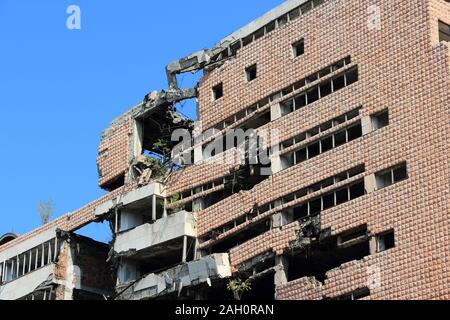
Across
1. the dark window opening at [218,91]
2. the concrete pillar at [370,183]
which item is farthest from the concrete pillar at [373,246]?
the dark window opening at [218,91]

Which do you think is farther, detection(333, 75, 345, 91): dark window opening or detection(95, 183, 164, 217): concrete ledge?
detection(95, 183, 164, 217): concrete ledge

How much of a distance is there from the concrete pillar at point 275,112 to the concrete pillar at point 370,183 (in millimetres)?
7555

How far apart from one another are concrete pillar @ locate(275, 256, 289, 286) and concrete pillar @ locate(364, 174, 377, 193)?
18.6 feet

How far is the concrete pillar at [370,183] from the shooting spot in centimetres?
4718

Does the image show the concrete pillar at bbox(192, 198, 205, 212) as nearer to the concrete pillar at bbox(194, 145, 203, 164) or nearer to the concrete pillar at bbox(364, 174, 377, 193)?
the concrete pillar at bbox(194, 145, 203, 164)

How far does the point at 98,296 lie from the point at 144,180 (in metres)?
7.95

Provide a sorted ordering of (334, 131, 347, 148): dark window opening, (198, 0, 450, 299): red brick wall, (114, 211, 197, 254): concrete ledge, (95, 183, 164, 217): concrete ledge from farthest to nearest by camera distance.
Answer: (95, 183, 164, 217): concrete ledge → (114, 211, 197, 254): concrete ledge → (334, 131, 347, 148): dark window opening → (198, 0, 450, 299): red brick wall

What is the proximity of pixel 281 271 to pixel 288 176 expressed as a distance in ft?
15.1

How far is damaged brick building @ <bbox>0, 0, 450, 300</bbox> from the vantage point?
151 ft

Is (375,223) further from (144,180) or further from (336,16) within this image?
(144,180)

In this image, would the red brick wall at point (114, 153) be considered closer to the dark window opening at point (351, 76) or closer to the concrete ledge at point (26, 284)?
the concrete ledge at point (26, 284)

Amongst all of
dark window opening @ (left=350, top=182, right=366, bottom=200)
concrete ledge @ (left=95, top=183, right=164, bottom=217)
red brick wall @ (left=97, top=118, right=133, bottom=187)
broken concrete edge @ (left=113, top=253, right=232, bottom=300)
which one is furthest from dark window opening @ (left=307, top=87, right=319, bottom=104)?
red brick wall @ (left=97, top=118, right=133, bottom=187)

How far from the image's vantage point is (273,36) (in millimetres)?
55344
